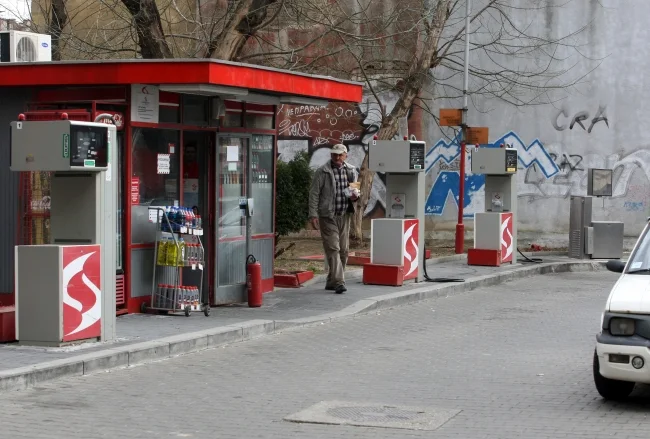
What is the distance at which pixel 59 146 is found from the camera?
418 inches

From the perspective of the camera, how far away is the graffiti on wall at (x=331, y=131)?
93.9 feet

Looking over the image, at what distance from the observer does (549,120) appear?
27.5 meters

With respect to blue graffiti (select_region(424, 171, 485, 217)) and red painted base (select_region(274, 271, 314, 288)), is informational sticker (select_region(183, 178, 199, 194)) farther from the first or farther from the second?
blue graffiti (select_region(424, 171, 485, 217))

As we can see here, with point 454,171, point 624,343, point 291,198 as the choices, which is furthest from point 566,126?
point 624,343

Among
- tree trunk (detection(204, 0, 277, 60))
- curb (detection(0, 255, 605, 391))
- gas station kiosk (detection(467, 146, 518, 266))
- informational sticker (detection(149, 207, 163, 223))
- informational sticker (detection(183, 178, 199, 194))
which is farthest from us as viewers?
gas station kiosk (detection(467, 146, 518, 266))

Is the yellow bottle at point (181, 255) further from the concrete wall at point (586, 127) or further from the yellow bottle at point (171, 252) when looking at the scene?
the concrete wall at point (586, 127)

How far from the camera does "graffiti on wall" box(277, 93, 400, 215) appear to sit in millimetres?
28609

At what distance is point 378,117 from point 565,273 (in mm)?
8387

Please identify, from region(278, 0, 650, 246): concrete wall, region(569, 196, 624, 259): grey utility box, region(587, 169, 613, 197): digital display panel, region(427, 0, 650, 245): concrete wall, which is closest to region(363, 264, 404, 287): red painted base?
region(569, 196, 624, 259): grey utility box

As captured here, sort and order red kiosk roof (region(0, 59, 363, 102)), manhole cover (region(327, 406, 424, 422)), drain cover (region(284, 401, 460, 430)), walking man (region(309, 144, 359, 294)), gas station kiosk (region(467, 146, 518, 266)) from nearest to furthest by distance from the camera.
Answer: drain cover (region(284, 401, 460, 430)) → manhole cover (region(327, 406, 424, 422)) → red kiosk roof (region(0, 59, 363, 102)) → walking man (region(309, 144, 359, 294)) → gas station kiosk (region(467, 146, 518, 266))

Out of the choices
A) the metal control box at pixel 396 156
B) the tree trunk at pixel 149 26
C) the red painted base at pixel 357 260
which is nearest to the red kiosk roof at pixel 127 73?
the metal control box at pixel 396 156

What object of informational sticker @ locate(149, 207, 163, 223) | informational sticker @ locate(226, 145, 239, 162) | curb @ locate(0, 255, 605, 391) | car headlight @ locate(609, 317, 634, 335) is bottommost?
curb @ locate(0, 255, 605, 391)

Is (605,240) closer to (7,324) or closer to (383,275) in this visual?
(383,275)

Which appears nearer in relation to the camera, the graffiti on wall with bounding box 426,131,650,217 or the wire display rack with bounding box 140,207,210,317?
the wire display rack with bounding box 140,207,210,317
